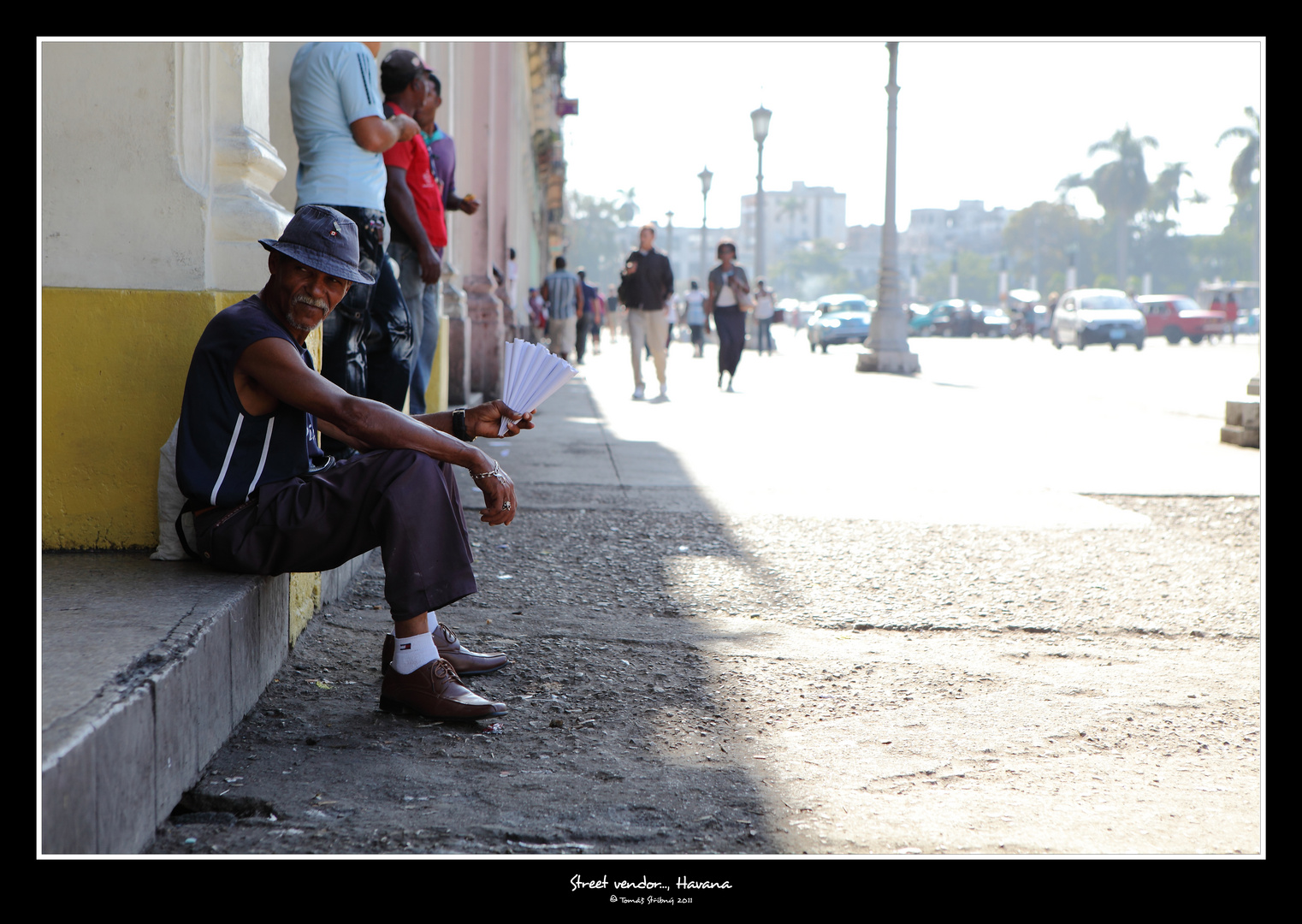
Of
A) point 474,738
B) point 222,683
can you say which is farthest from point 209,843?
point 474,738

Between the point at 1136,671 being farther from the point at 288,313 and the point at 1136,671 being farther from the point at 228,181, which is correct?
the point at 228,181

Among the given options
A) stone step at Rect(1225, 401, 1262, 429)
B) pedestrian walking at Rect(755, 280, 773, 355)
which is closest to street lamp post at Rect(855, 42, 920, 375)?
pedestrian walking at Rect(755, 280, 773, 355)

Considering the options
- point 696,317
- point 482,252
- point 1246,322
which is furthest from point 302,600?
point 1246,322

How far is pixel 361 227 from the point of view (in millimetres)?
4828

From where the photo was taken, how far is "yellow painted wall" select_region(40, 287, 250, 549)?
3.23 m

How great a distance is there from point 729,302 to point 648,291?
5.19ft

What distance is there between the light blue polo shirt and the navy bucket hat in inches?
79.0

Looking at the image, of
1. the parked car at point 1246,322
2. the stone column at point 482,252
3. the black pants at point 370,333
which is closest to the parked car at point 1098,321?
the parked car at point 1246,322

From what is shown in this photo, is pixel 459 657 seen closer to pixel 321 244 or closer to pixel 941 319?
pixel 321 244

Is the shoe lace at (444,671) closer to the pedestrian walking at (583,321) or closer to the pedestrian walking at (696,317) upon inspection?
the pedestrian walking at (583,321)

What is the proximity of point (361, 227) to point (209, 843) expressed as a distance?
3.10 metres

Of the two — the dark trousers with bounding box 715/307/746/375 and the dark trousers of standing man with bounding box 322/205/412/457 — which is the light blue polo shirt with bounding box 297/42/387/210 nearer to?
the dark trousers of standing man with bounding box 322/205/412/457

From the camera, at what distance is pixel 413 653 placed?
9.39 ft

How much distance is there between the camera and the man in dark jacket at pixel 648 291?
38.1 ft
